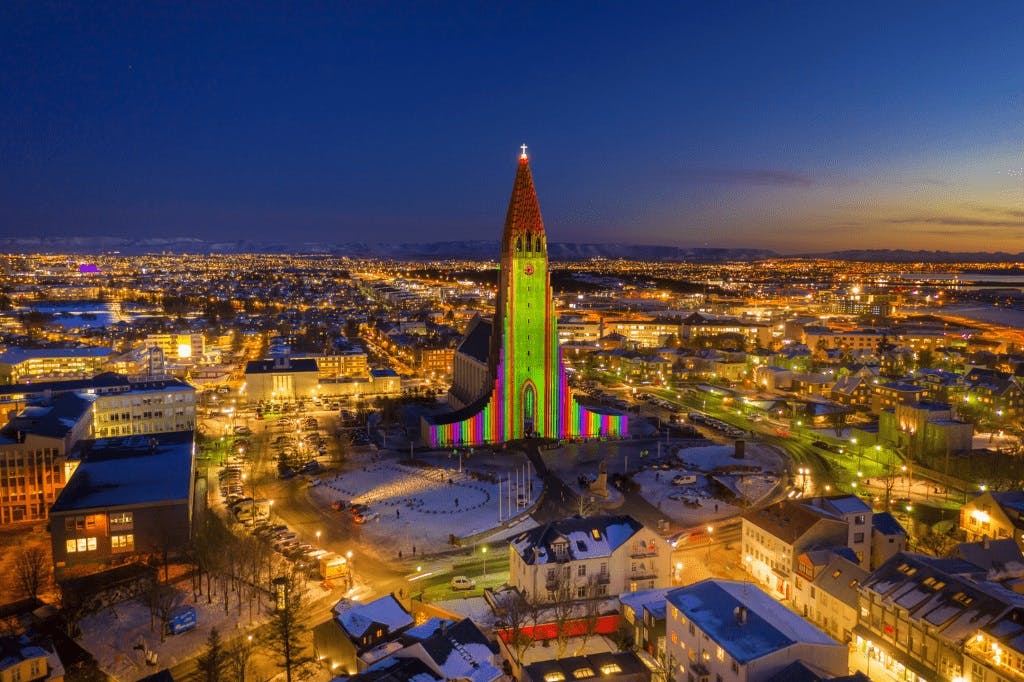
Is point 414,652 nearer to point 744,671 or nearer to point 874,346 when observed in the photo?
point 744,671

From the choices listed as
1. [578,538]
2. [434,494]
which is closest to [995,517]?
[578,538]

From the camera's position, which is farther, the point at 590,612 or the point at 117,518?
the point at 117,518

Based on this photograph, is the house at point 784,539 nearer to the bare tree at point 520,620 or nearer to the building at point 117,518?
the bare tree at point 520,620

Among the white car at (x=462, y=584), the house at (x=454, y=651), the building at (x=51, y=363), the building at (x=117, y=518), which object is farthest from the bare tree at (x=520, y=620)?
the building at (x=51, y=363)

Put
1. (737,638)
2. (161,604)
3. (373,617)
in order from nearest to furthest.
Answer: (737,638) → (373,617) → (161,604)

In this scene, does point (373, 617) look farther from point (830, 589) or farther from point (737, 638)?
point (830, 589)

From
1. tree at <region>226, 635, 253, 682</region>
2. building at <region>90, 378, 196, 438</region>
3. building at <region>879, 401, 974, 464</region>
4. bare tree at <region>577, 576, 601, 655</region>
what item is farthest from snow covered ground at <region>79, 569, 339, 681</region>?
building at <region>879, 401, 974, 464</region>

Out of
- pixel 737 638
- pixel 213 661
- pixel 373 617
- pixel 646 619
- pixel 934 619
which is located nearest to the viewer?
pixel 737 638
